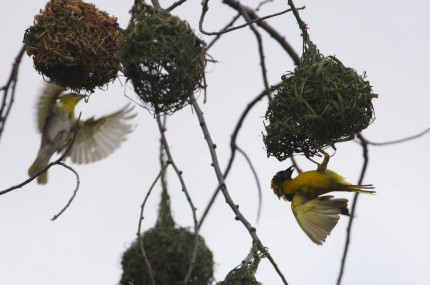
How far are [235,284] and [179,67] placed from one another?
89cm

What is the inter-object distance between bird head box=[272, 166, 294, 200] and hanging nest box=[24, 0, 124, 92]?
3.29ft

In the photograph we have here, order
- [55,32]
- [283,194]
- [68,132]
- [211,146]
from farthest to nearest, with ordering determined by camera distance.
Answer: [68,132] < [283,194] < [55,32] < [211,146]

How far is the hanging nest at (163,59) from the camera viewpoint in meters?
3.80

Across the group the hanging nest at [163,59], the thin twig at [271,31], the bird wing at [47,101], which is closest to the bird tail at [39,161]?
the bird wing at [47,101]

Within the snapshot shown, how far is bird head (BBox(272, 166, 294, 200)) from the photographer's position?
185 inches

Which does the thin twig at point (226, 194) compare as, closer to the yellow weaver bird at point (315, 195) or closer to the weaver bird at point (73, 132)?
the yellow weaver bird at point (315, 195)

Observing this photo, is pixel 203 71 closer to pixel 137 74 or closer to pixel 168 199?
pixel 137 74

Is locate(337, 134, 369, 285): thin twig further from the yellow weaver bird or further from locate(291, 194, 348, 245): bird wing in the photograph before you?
locate(291, 194, 348, 245): bird wing

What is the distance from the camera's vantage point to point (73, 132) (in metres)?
6.37

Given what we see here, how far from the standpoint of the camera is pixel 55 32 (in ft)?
13.7

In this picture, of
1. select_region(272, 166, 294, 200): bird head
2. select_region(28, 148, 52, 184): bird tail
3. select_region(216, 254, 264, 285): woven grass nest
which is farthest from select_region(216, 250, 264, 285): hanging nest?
select_region(28, 148, 52, 184): bird tail

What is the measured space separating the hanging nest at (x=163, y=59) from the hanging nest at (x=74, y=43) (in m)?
0.24

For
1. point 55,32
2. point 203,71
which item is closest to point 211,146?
point 203,71

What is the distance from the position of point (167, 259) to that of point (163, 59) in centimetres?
260
